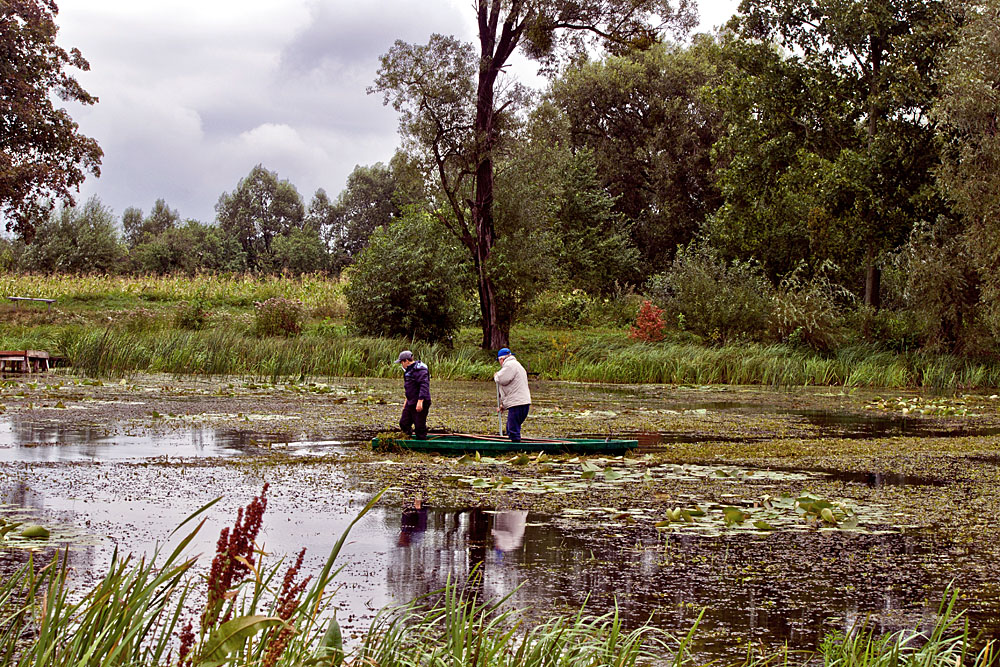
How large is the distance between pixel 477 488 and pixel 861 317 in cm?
2560

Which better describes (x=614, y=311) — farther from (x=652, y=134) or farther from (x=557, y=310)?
(x=652, y=134)

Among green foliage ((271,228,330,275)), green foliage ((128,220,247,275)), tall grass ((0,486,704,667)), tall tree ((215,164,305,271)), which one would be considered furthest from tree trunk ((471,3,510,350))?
tall tree ((215,164,305,271))

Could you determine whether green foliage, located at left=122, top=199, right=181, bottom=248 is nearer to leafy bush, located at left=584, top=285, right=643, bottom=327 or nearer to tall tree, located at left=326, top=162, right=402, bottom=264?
tall tree, located at left=326, top=162, right=402, bottom=264

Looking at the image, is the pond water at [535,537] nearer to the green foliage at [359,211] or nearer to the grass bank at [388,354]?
the grass bank at [388,354]

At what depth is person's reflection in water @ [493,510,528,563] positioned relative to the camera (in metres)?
7.13

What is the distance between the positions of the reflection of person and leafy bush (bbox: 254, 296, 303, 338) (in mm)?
24102

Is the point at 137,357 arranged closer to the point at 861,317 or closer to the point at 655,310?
the point at 655,310

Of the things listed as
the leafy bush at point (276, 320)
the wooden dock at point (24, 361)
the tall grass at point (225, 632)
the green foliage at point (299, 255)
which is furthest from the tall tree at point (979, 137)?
the green foliage at point (299, 255)

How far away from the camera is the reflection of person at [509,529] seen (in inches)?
285

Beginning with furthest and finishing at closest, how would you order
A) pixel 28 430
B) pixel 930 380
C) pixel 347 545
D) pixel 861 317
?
1. pixel 861 317
2. pixel 930 380
3. pixel 28 430
4. pixel 347 545

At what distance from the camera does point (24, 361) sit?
25766 mm

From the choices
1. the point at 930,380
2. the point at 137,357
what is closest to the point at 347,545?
the point at 137,357

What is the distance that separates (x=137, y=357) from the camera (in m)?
25.2

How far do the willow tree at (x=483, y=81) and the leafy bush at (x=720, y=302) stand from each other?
257 inches
